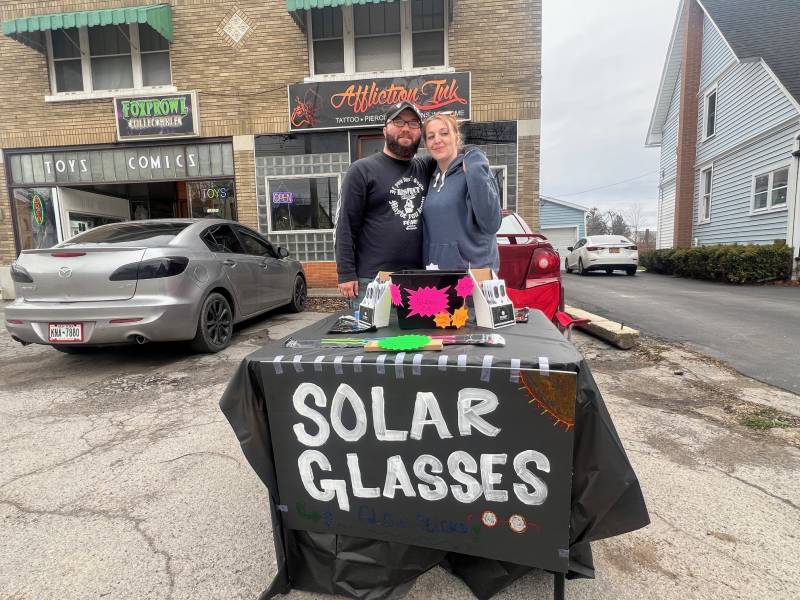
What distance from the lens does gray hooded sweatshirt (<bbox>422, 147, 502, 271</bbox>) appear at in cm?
188

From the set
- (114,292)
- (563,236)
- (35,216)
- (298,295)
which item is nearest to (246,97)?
(298,295)

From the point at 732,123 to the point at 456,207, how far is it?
1617 cm

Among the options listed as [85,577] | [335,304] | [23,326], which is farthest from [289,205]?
[85,577]

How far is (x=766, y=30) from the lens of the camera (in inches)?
533

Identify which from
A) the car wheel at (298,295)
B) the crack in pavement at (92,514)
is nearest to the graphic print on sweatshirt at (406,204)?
the crack in pavement at (92,514)

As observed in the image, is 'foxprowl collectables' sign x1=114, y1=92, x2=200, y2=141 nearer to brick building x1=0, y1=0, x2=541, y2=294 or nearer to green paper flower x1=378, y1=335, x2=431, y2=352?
brick building x1=0, y1=0, x2=541, y2=294

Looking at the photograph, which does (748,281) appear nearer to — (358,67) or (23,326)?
(358,67)

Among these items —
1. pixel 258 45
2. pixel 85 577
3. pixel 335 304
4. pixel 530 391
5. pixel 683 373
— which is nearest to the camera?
pixel 530 391

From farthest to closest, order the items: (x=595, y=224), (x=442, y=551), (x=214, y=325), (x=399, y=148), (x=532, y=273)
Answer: (x=595, y=224)
(x=214, y=325)
(x=532, y=273)
(x=399, y=148)
(x=442, y=551)

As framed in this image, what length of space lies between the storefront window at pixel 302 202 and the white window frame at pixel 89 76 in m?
2.80

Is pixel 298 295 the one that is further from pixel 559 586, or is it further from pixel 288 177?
pixel 559 586

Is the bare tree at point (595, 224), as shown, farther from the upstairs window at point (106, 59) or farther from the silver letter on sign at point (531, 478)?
the silver letter on sign at point (531, 478)

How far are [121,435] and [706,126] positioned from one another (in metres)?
19.4

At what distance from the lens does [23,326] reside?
3.78 metres
